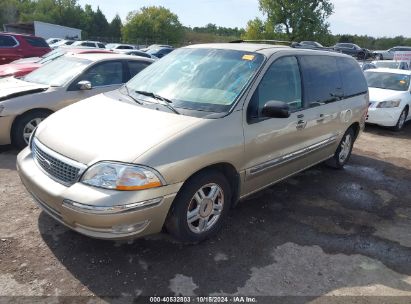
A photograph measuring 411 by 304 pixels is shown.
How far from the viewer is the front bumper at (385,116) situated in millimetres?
9070

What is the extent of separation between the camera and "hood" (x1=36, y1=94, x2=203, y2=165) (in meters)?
3.00

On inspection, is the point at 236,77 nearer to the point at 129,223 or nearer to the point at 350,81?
the point at 129,223

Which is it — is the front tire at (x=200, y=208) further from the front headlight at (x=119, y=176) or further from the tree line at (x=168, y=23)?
the tree line at (x=168, y=23)

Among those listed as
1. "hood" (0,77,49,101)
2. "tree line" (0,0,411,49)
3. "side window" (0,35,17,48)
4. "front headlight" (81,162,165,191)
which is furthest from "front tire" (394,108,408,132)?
"tree line" (0,0,411,49)

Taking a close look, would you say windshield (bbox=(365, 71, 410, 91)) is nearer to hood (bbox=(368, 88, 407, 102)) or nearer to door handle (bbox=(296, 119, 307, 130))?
hood (bbox=(368, 88, 407, 102))

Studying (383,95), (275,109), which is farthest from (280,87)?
(383,95)

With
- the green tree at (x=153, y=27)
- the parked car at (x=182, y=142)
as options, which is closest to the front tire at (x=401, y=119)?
the parked car at (x=182, y=142)

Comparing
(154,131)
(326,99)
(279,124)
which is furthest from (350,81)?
(154,131)

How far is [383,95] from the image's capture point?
941 centimetres

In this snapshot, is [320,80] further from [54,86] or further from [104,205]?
[54,86]

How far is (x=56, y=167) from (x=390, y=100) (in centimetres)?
842

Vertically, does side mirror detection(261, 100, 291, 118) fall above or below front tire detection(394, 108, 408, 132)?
above

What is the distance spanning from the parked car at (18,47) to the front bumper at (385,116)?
38.1 feet

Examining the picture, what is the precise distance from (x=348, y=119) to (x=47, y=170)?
4.23 metres
